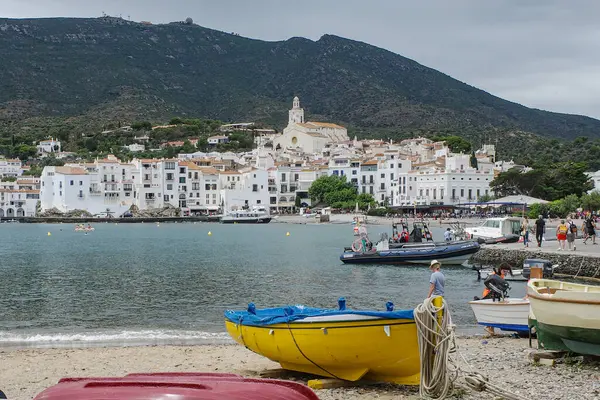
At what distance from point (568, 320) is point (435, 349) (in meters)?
2.73

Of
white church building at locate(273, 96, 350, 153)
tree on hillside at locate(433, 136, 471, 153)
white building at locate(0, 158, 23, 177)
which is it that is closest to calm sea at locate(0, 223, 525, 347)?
tree on hillside at locate(433, 136, 471, 153)

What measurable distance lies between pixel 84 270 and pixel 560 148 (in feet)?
437

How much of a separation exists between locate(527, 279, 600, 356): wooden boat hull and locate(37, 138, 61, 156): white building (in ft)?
503

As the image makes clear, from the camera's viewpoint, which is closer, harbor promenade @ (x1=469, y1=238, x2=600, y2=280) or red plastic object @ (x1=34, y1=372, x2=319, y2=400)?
red plastic object @ (x1=34, y1=372, x2=319, y2=400)

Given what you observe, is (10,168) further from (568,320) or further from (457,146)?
(568,320)

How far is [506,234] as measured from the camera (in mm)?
44844

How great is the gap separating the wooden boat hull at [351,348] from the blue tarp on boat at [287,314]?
0.22ft

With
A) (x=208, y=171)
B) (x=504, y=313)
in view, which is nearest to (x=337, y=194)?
(x=208, y=171)

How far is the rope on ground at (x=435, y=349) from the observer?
923 centimetres

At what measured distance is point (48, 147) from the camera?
15525 cm

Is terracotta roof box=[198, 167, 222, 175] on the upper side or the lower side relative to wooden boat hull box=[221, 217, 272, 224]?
upper

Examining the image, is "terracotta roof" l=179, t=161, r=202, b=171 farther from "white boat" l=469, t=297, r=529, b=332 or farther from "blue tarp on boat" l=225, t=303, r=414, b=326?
"blue tarp on boat" l=225, t=303, r=414, b=326

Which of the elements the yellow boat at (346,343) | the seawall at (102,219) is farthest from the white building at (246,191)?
the yellow boat at (346,343)

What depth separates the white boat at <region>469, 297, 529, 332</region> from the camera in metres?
14.5
